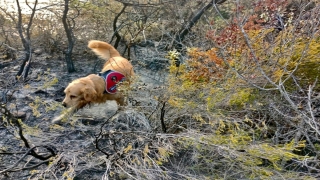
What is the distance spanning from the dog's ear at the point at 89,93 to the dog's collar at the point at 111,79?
25cm

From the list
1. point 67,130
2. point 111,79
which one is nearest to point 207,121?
point 67,130

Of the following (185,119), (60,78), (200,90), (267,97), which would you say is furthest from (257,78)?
(60,78)

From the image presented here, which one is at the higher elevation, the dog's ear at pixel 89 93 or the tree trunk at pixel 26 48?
the tree trunk at pixel 26 48

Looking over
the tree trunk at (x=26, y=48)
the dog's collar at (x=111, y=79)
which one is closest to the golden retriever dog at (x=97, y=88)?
the dog's collar at (x=111, y=79)

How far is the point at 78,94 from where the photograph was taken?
14.8 feet

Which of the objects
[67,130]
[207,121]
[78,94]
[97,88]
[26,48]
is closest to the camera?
[207,121]

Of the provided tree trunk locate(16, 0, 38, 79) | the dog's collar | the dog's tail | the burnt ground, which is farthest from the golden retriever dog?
tree trunk locate(16, 0, 38, 79)

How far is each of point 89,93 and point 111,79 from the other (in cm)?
40

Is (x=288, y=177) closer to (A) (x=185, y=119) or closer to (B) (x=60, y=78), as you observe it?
(A) (x=185, y=119)

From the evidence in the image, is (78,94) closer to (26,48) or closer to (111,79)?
(111,79)

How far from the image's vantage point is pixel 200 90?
355 cm

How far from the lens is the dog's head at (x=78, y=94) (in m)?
4.49

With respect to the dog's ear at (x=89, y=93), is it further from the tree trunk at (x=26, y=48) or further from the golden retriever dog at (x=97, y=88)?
the tree trunk at (x=26, y=48)

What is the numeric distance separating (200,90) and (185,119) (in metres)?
0.33
